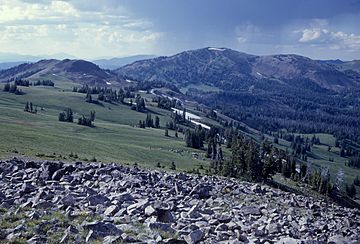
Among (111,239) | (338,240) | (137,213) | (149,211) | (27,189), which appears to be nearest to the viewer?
(111,239)

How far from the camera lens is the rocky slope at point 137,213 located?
62.1 feet

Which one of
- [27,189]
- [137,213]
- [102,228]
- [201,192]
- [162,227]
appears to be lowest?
[201,192]

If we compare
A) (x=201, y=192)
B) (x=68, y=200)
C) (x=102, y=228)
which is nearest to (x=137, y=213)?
(x=68, y=200)

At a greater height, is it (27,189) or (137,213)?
(137,213)

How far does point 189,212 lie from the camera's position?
25.2 meters

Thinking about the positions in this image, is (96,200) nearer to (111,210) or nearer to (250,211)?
(111,210)

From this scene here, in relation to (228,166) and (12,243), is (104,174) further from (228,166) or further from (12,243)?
(228,166)

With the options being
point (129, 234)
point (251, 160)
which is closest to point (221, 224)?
point (129, 234)

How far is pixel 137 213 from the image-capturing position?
23.3m

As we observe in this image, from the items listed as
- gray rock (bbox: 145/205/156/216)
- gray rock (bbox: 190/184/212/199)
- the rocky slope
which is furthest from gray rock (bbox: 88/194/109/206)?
gray rock (bbox: 190/184/212/199)

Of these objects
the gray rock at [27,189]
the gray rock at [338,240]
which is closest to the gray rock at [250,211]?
the gray rock at [338,240]

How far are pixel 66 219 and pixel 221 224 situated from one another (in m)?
8.60

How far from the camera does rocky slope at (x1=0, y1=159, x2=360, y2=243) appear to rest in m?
18.9

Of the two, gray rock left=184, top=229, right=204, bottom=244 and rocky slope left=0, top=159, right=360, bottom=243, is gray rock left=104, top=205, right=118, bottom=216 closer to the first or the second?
rocky slope left=0, top=159, right=360, bottom=243
